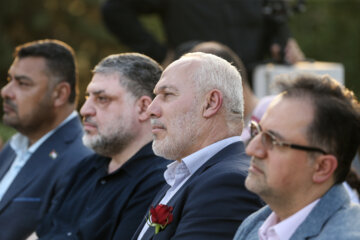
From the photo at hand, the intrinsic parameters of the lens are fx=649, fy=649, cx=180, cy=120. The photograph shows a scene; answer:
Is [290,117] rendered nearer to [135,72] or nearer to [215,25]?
[135,72]

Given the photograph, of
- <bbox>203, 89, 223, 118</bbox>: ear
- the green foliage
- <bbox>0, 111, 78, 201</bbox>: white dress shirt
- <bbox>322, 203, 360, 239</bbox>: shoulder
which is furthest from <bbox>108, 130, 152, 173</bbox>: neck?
the green foliage

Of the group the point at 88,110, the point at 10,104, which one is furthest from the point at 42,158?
the point at 88,110

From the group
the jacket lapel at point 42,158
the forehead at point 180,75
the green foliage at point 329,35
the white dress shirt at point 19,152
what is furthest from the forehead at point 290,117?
the green foliage at point 329,35

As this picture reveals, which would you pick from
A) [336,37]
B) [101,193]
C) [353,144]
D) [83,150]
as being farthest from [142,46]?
[336,37]

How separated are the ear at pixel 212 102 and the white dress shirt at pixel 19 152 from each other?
2037 mm

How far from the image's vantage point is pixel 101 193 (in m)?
3.62

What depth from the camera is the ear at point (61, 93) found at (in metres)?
4.82

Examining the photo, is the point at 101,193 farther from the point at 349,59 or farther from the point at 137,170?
the point at 349,59

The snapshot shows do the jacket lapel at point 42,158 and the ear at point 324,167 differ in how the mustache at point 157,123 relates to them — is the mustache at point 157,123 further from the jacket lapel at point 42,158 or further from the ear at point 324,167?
the jacket lapel at point 42,158

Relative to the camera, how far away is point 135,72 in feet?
12.5

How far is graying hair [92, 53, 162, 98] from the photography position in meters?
3.80

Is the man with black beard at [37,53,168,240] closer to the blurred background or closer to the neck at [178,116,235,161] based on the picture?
the neck at [178,116,235,161]

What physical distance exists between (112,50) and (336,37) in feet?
17.9

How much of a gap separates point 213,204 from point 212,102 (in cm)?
54
